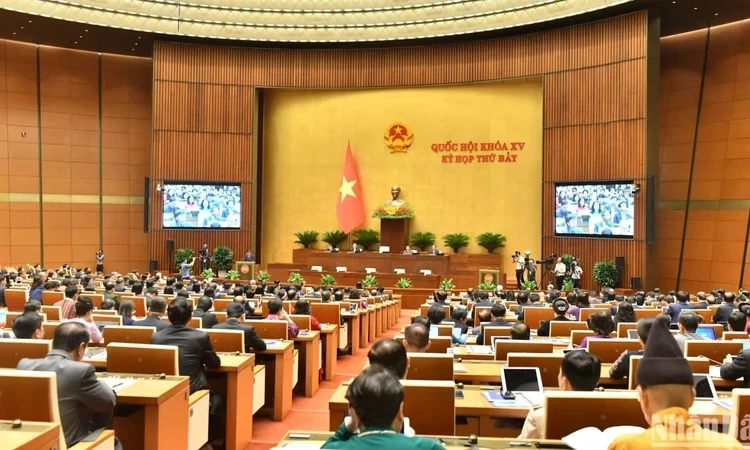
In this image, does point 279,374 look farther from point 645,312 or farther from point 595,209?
point 595,209

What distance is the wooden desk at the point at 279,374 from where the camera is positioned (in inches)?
222

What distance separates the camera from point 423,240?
1955cm

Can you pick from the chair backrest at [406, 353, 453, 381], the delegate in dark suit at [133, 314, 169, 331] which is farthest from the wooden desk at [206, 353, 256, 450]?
the chair backrest at [406, 353, 453, 381]

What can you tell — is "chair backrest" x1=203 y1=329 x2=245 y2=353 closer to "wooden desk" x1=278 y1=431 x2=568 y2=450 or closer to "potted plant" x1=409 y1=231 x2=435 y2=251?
"wooden desk" x1=278 y1=431 x2=568 y2=450

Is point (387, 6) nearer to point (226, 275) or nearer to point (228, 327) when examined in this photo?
point (226, 275)

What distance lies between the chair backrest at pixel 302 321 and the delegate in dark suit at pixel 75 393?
12.2 feet

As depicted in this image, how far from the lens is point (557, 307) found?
6.88 metres

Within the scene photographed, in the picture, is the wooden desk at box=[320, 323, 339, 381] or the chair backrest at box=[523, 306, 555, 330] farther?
the chair backrest at box=[523, 306, 555, 330]

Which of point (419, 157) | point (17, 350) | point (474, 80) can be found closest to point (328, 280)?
point (419, 157)

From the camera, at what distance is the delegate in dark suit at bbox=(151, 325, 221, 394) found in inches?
171

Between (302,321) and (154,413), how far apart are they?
3.39 meters

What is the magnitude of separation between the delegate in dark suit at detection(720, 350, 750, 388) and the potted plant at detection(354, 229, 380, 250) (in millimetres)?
15999

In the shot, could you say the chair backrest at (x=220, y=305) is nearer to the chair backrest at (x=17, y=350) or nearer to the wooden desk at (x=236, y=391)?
the wooden desk at (x=236, y=391)

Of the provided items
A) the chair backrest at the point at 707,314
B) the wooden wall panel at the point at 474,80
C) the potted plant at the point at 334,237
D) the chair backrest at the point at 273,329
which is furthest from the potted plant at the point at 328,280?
the chair backrest at the point at 273,329
